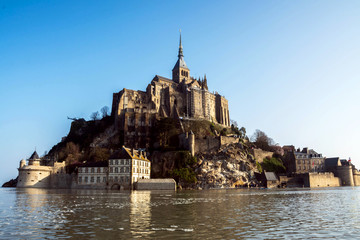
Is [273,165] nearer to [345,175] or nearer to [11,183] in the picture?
[345,175]

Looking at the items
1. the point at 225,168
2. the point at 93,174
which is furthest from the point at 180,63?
the point at 93,174

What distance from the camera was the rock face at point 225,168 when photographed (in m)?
69.5

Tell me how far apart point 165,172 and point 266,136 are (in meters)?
53.0

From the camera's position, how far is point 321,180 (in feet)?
265

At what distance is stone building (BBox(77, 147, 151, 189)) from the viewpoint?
201 feet

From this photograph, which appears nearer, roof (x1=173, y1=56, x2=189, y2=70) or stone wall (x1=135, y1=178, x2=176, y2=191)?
stone wall (x1=135, y1=178, x2=176, y2=191)

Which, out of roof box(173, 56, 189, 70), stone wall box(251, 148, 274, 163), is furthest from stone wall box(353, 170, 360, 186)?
roof box(173, 56, 189, 70)

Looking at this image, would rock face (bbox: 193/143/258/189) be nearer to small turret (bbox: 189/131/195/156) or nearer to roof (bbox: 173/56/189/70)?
small turret (bbox: 189/131/195/156)

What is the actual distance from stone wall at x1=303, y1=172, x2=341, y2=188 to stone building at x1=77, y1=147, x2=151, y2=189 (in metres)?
43.2

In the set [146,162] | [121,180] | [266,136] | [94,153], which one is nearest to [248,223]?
[121,180]

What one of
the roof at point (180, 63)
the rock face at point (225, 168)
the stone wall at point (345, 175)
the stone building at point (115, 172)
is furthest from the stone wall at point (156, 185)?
the roof at point (180, 63)

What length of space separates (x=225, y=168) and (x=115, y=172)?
27.3 metres

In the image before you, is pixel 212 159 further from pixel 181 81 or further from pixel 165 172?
pixel 181 81

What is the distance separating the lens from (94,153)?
255 feet
